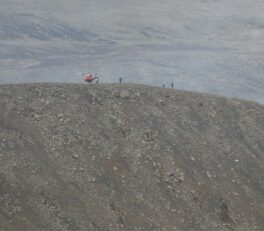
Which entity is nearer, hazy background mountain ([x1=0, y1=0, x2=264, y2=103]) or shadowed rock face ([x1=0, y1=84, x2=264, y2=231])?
shadowed rock face ([x1=0, y1=84, x2=264, y2=231])

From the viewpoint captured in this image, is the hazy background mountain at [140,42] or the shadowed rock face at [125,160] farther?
the hazy background mountain at [140,42]

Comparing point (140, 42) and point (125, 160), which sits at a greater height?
point (125, 160)

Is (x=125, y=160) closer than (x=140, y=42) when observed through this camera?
Yes

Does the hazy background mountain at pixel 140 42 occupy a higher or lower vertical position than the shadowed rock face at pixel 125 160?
lower

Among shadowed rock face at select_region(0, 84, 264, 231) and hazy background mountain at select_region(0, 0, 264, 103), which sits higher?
shadowed rock face at select_region(0, 84, 264, 231)
